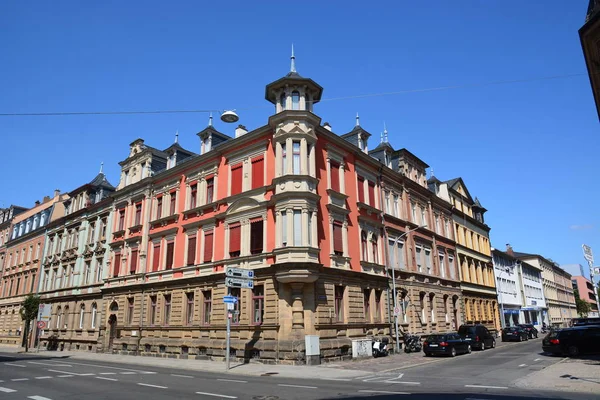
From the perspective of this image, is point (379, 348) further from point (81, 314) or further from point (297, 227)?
point (81, 314)

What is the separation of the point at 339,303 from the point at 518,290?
51672mm

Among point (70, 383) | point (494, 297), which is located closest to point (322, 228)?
point (70, 383)

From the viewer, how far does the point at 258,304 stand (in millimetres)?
23844

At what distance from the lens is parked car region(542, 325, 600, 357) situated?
20.8 m

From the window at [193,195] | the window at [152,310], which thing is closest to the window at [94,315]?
the window at [152,310]

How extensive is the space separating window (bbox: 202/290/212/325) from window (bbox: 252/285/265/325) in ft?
13.1

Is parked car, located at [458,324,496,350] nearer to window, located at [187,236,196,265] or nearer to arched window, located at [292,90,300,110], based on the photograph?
arched window, located at [292,90,300,110]

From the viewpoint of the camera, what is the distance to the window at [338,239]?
25.1m

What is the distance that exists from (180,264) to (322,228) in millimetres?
11322

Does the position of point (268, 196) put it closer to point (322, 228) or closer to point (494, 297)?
point (322, 228)

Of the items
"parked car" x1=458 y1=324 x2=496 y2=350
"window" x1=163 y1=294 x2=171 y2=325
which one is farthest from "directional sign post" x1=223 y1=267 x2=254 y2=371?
"parked car" x1=458 y1=324 x2=496 y2=350

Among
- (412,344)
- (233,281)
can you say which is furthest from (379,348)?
(233,281)

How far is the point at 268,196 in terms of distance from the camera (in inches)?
973

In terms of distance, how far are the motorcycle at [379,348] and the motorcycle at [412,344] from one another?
2.74 m
